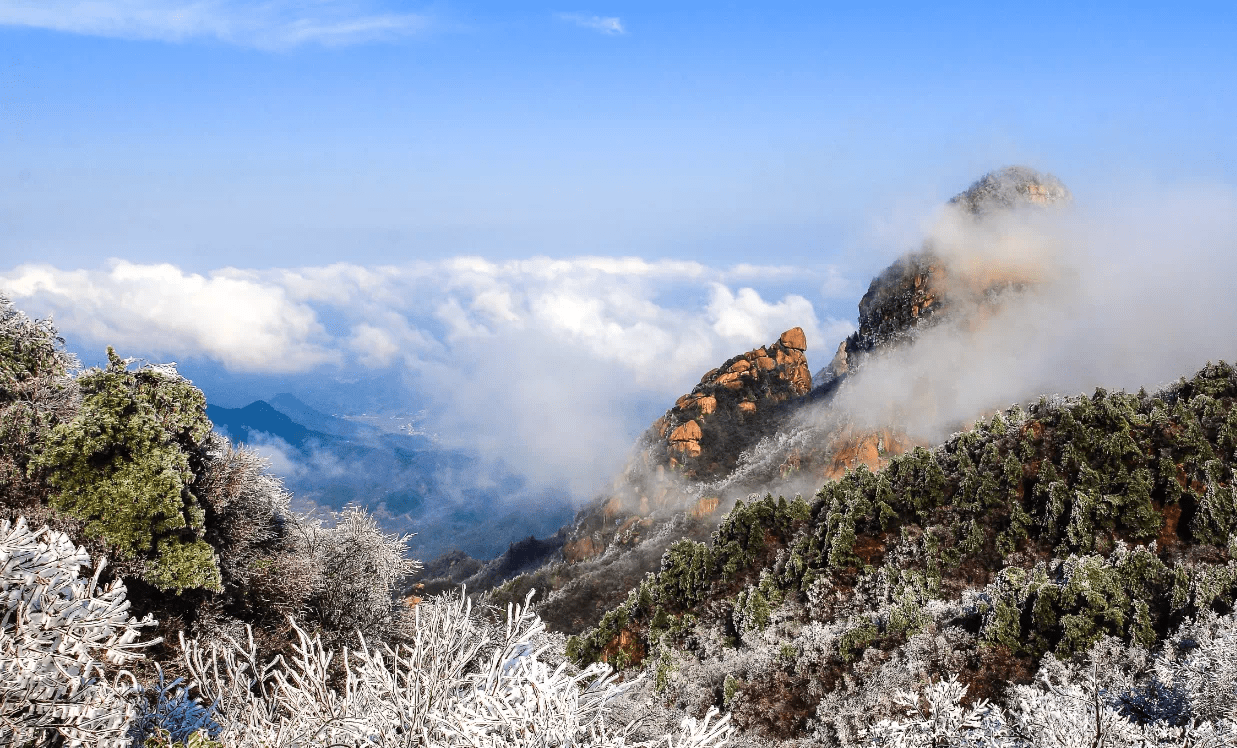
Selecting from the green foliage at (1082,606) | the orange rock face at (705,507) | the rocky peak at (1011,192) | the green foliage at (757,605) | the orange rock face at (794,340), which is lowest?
the orange rock face at (705,507)

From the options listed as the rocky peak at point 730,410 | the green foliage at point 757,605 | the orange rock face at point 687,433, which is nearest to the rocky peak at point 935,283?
the rocky peak at point 730,410

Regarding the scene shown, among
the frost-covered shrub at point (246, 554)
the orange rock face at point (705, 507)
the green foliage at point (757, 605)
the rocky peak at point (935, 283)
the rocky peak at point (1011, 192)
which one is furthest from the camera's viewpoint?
the rocky peak at point (1011, 192)

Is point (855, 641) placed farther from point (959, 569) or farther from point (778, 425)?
point (778, 425)

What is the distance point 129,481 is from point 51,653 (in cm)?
968

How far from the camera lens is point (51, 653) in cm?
514

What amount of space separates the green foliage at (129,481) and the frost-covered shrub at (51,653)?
27.8 feet

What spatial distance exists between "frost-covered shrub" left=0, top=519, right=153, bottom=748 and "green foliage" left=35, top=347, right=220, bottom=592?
8488 mm

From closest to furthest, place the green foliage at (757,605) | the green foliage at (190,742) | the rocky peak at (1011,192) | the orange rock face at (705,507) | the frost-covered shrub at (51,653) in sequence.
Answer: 1. the frost-covered shrub at (51,653)
2. the green foliage at (190,742)
3. the green foliage at (757,605)
4. the orange rock face at (705,507)
5. the rocky peak at (1011,192)

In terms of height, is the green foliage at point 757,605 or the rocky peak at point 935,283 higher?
the rocky peak at point 935,283

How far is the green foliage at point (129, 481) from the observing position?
1324 centimetres

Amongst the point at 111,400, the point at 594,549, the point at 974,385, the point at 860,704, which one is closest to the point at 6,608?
the point at 111,400

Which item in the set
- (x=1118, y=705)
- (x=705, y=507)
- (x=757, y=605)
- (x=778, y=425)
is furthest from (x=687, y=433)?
(x=1118, y=705)

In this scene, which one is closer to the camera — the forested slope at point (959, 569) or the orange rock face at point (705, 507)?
the forested slope at point (959, 569)

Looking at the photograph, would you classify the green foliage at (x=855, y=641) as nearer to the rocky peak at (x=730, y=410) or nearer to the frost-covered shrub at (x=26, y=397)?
the frost-covered shrub at (x=26, y=397)
